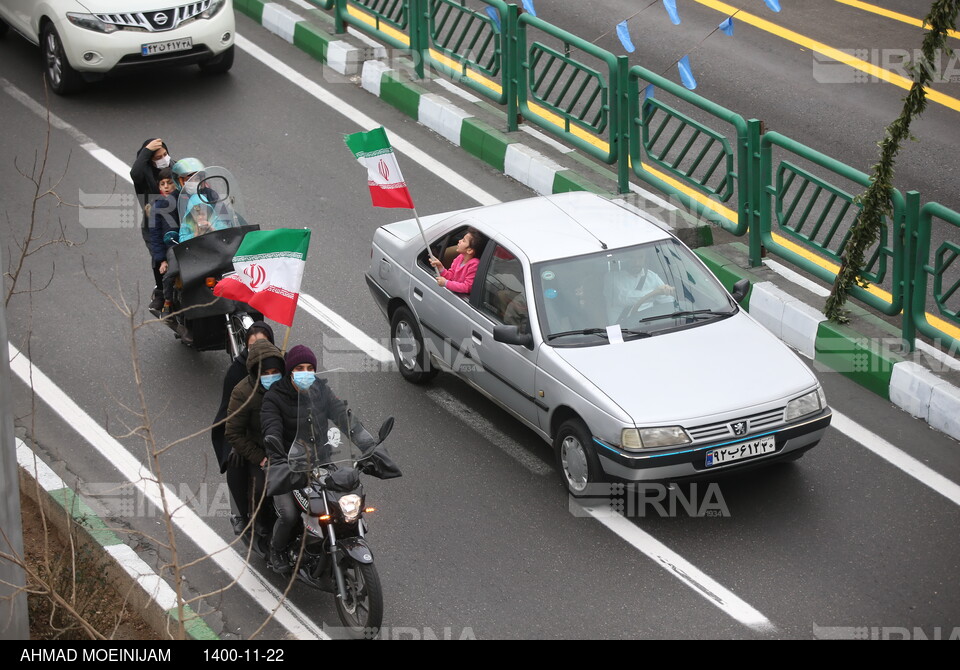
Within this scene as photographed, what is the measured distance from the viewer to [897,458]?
8984 millimetres

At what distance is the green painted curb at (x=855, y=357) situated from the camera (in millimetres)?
9727

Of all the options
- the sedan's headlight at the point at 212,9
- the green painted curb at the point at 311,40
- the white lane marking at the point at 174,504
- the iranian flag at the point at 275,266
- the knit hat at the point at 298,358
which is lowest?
the white lane marking at the point at 174,504

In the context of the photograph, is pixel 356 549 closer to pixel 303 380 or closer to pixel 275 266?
pixel 303 380

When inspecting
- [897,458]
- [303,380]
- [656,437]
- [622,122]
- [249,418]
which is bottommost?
[897,458]

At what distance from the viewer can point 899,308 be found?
9.91 metres

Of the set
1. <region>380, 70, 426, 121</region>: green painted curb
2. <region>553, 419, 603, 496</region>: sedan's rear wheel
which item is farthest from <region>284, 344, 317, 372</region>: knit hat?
<region>380, 70, 426, 121</region>: green painted curb

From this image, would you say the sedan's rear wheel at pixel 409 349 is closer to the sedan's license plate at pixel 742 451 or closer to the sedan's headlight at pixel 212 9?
the sedan's license plate at pixel 742 451

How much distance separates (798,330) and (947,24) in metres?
2.53

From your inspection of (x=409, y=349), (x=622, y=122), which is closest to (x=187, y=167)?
(x=409, y=349)

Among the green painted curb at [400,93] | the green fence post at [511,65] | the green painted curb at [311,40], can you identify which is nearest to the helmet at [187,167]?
the green fence post at [511,65]

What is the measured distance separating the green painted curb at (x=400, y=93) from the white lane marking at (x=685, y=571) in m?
7.17

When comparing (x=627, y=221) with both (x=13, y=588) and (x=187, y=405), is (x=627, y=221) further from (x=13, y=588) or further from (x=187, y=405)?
(x=13, y=588)

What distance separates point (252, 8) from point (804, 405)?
10981 millimetres

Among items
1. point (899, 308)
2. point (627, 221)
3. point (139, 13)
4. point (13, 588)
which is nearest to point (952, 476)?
point (899, 308)
